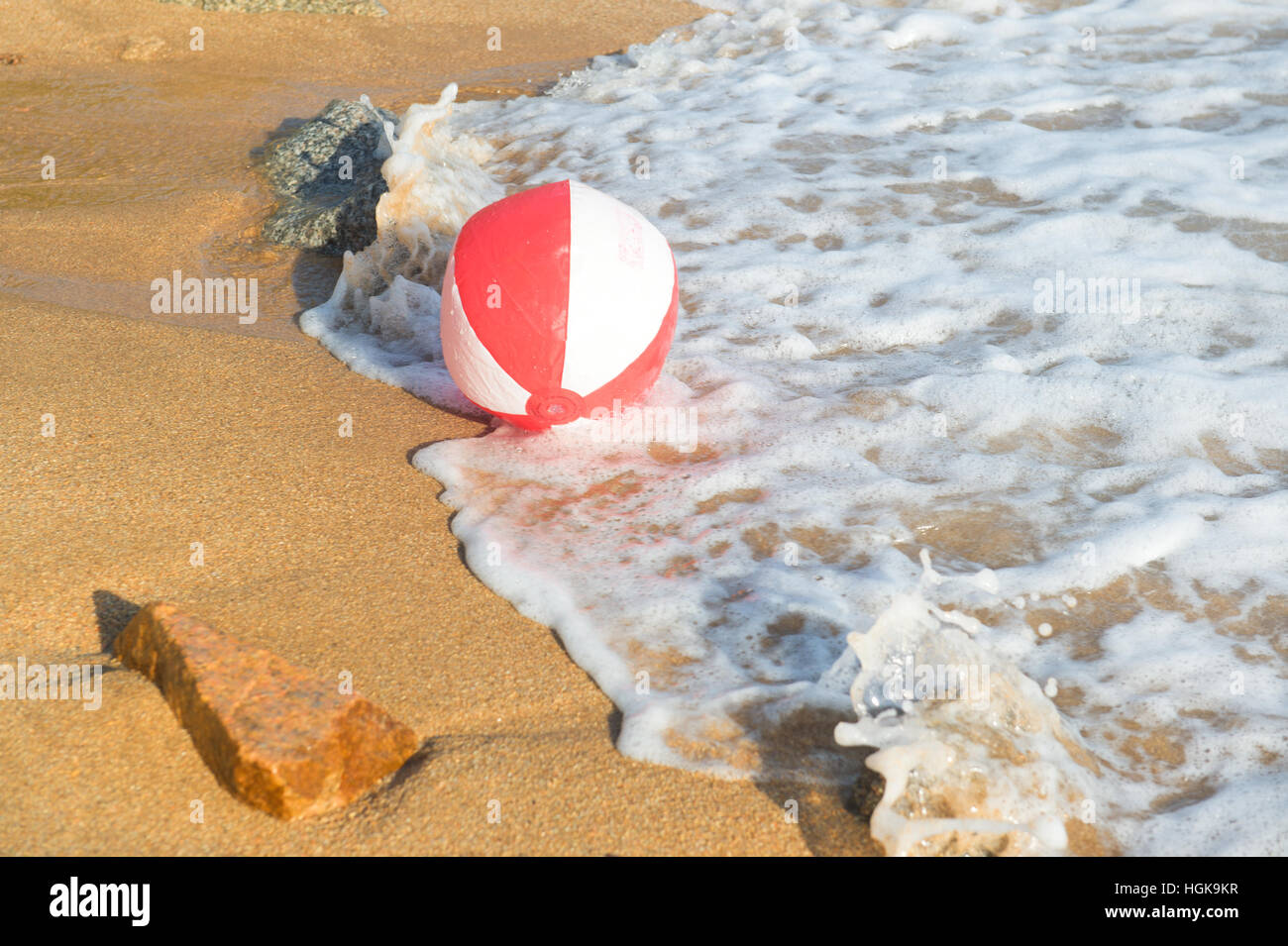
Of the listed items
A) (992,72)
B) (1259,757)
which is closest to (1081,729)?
(1259,757)

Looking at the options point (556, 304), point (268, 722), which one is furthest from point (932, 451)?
point (268, 722)

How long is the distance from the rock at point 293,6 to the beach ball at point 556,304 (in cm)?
633

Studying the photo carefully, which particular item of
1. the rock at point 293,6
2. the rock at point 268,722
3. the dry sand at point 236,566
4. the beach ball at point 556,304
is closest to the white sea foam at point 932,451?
the dry sand at point 236,566

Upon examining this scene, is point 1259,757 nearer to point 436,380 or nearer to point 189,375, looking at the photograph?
point 436,380

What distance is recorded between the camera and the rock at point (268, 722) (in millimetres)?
2291

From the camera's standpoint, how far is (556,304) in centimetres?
338

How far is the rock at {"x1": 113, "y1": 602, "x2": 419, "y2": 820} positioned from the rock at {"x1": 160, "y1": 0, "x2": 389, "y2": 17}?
7651 mm

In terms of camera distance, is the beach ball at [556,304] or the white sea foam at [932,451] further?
the beach ball at [556,304]

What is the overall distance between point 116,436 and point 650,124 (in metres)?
4.64

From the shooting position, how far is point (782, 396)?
425 centimetres

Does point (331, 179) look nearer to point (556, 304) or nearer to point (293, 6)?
point (556, 304)

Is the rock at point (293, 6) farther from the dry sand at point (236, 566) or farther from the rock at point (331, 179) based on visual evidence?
the dry sand at point (236, 566)

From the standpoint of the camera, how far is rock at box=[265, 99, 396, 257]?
5426mm

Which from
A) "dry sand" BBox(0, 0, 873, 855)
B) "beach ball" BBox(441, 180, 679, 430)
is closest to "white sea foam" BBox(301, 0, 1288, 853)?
"dry sand" BBox(0, 0, 873, 855)
